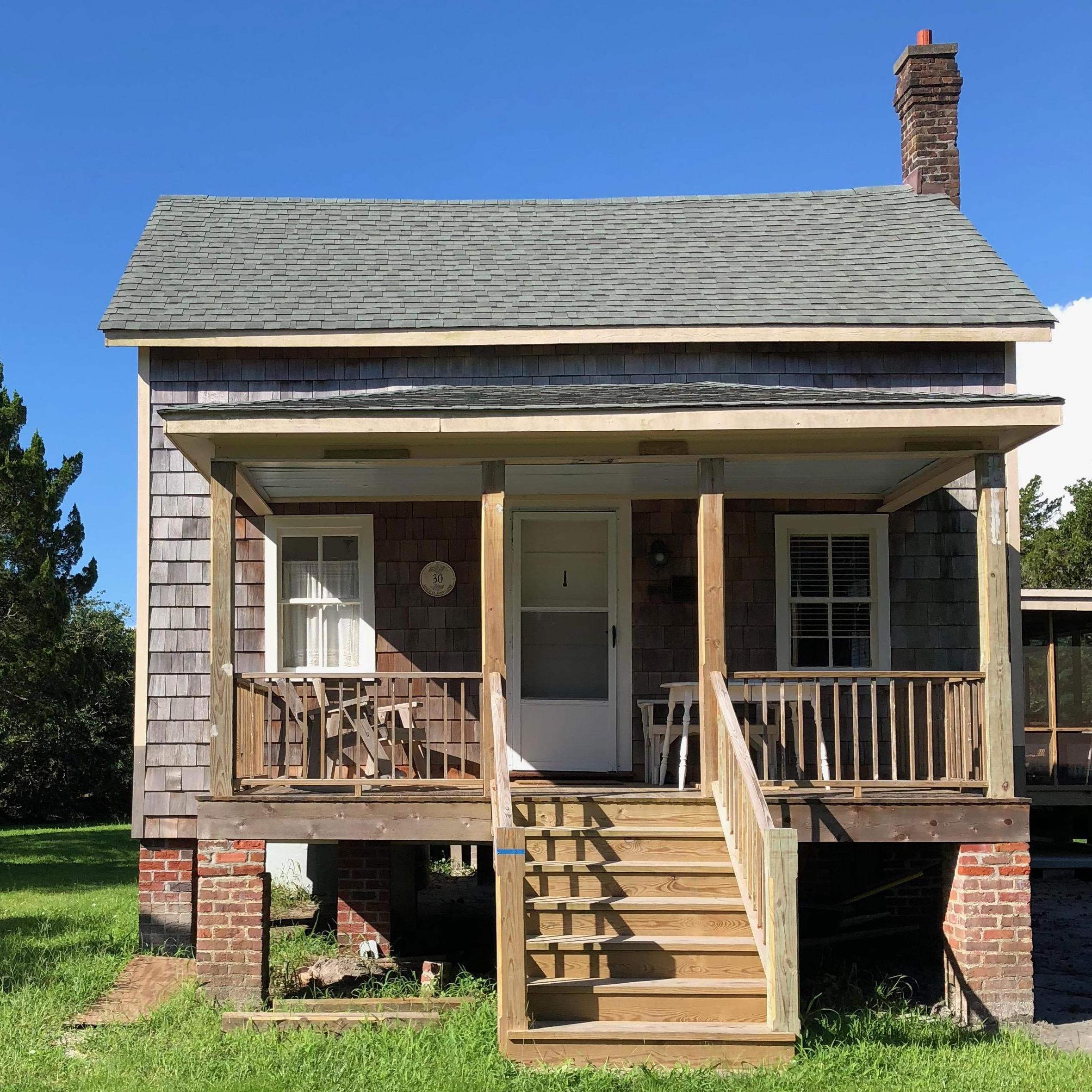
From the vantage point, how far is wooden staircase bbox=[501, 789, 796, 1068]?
247 inches

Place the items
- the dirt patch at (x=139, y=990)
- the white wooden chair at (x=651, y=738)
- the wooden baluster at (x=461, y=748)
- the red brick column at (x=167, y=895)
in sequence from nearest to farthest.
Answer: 1. the dirt patch at (x=139, y=990)
2. the white wooden chair at (x=651, y=738)
3. the red brick column at (x=167, y=895)
4. the wooden baluster at (x=461, y=748)

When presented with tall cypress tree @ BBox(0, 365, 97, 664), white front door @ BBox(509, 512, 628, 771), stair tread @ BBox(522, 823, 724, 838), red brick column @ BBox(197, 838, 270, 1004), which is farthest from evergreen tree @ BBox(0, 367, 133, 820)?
stair tread @ BBox(522, 823, 724, 838)

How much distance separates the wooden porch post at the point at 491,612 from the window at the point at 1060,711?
9.26 metres

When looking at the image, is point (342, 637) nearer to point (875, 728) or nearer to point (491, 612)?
point (491, 612)

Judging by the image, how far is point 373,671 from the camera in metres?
10.1

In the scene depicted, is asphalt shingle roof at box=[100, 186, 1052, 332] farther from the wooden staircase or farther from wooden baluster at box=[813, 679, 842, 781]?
the wooden staircase

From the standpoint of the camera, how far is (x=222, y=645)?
8.00 m

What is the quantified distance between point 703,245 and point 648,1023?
754 cm

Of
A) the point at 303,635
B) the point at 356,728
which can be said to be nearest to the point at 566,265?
the point at 303,635

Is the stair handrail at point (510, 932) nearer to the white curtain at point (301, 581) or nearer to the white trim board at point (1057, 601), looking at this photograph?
the white curtain at point (301, 581)

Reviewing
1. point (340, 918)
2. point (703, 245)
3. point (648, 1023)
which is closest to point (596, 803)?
point (648, 1023)

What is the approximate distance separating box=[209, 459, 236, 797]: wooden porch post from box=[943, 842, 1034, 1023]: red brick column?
4.73m

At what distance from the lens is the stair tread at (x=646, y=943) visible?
677 cm

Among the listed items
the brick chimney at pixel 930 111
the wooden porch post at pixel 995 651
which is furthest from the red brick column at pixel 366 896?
the brick chimney at pixel 930 111
